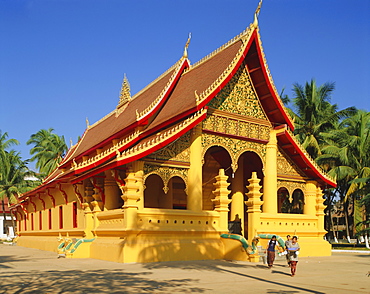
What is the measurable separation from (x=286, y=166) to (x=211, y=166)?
3.89 meters

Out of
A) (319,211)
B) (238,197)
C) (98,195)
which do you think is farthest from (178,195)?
(319,211)

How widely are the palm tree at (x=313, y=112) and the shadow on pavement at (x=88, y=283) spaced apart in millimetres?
22392

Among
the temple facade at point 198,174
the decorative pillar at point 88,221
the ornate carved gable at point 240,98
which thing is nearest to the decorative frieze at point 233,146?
the temple facade at point 198,174

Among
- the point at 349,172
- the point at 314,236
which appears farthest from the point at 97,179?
the point at 349,172

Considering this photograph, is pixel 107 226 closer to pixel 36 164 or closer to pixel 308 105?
pixel 308 105

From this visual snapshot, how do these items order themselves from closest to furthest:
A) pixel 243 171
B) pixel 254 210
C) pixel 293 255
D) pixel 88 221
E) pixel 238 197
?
pixel 293 255 → pixel 254 210 → pixel 88 221 → pixel 238 197 → pixel 243 171

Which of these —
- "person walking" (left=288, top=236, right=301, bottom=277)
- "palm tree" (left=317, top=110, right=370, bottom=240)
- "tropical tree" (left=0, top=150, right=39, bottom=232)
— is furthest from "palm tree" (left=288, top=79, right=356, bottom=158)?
"tropical tree" (left=0, top=150, right=39, bottom=232)

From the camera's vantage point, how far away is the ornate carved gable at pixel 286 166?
19.0m

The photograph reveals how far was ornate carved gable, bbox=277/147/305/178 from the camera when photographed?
1905cm

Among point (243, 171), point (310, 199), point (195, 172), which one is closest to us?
point (195, 172)

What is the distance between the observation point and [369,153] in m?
27.3

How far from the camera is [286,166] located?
19.2 meters

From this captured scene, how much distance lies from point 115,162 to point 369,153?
1847 centimetres

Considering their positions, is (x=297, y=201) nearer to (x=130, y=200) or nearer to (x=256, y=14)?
(x=256, y=14)
